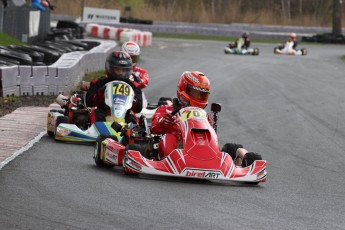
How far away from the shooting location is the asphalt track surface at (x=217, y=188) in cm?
659

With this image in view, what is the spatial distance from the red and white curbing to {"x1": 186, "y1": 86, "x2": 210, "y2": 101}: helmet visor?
2481cm

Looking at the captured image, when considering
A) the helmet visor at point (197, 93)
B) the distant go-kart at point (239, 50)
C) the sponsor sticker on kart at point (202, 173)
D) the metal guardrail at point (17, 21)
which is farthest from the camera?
the distant go-kart at point (239, 50)

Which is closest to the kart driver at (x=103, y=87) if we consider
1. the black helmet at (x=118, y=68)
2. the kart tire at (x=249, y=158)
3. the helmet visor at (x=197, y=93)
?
the black helmet at (x=118, y=68)

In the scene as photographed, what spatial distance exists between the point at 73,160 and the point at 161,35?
116 feet

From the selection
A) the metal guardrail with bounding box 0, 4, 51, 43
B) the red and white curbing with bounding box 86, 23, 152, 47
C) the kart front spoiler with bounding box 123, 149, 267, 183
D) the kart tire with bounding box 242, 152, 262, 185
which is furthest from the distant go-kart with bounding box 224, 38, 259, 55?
the kart front spoiler with bounding box 123, 149, 267, 183

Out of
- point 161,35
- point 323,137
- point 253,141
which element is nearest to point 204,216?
point 253,141

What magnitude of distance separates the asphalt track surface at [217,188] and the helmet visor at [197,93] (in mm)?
1019

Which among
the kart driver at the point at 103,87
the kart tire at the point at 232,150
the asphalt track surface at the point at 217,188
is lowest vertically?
the asphalt track surface at the point at 217,188

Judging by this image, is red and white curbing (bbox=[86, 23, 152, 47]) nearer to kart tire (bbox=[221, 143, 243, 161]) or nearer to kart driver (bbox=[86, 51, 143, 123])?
kart driver (bbox=[86, 51, 143, 123])

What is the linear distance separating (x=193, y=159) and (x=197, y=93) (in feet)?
3.46

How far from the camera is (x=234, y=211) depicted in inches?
281

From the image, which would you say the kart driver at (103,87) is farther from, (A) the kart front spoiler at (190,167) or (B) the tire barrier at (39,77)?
(B) the tire barrier at (39,77)

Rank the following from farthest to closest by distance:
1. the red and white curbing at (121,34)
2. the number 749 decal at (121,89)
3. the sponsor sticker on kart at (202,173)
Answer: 1. the red and white curbing at (121,34)
2. the number 749 decal at (121,89)
3. the sponsor sticker on kart at (202,173)

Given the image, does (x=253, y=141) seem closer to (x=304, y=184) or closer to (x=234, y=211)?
(x=304, y=184)
